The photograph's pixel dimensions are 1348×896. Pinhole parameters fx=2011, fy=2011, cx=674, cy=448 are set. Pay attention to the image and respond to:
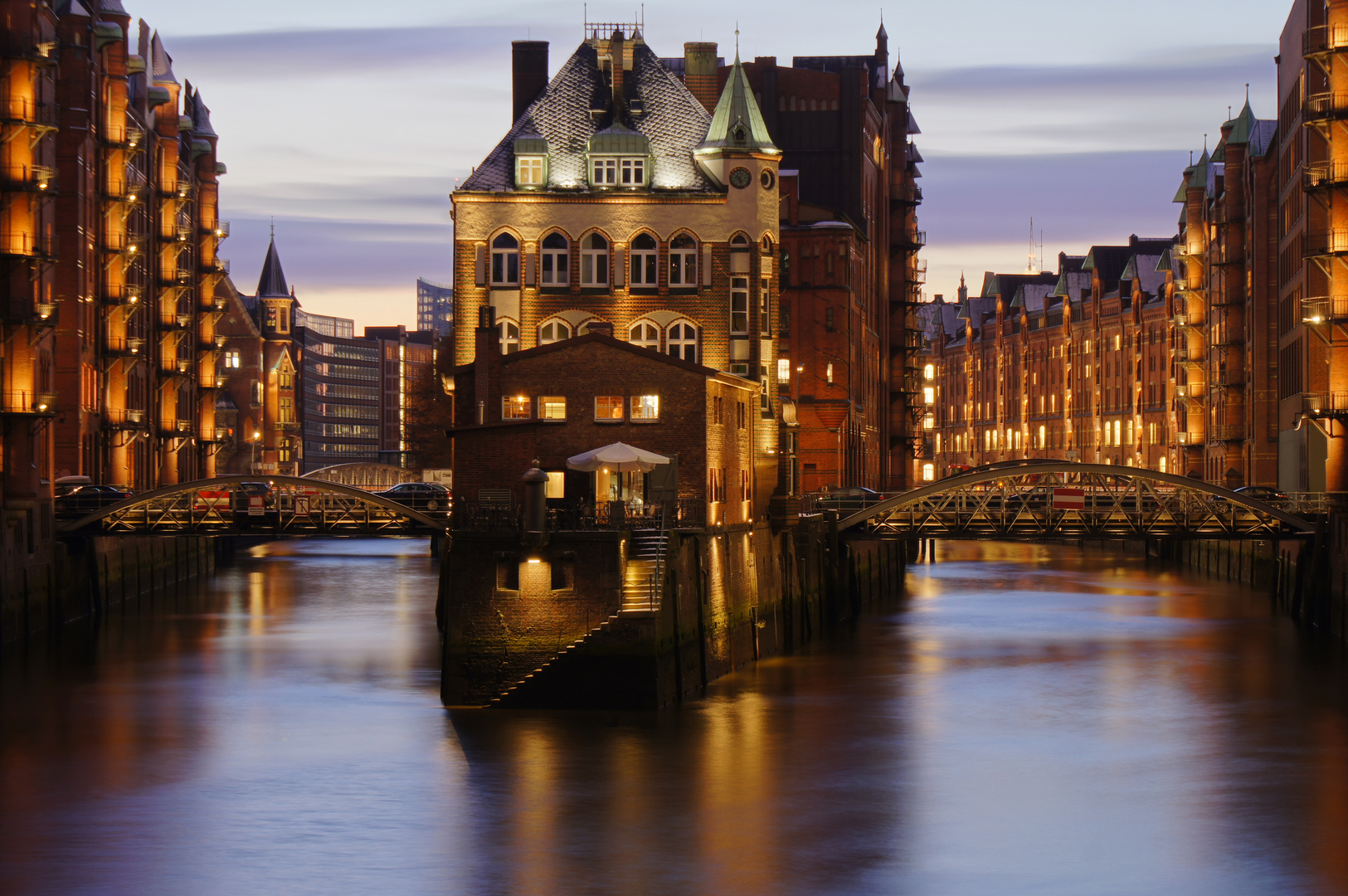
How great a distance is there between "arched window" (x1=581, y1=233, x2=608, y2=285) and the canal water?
49.3 ft

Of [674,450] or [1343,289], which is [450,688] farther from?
[1343,289]

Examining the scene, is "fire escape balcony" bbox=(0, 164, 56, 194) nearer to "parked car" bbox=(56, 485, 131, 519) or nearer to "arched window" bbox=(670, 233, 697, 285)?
"parked car" bbox=(56, 485, 131, 519)

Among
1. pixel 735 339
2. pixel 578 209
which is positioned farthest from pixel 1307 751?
pixel 578 209

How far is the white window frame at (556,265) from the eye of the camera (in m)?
74.6

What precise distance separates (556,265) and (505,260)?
190 centimetres

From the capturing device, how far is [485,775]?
4494cm

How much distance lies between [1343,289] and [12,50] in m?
46.1

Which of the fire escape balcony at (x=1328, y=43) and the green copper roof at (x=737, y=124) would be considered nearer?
the fire escape balcony at (x=1328, y=43)

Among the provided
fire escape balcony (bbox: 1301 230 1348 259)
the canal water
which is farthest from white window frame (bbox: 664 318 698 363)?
fire escape balcony (bbox: 1301 230 1348 259)

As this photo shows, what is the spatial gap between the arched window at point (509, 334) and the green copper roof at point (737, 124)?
981cm

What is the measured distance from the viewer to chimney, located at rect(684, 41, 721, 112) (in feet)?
296

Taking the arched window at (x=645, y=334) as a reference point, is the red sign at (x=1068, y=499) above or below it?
below

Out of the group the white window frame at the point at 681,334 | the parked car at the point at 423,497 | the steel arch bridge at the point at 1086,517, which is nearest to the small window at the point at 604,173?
the white window frame at the point at 681,334

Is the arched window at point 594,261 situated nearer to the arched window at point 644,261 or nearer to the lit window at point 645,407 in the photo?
the arched window at point 644,261
